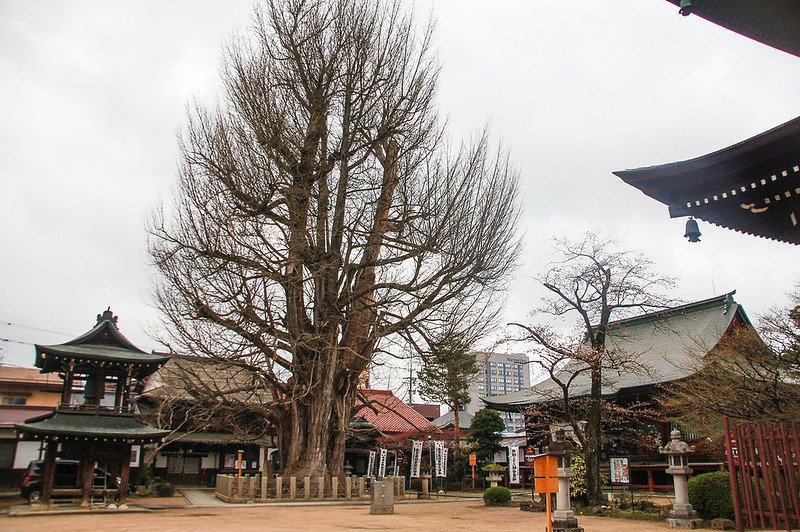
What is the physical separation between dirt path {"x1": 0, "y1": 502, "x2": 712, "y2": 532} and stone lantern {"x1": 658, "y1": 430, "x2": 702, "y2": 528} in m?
0.39

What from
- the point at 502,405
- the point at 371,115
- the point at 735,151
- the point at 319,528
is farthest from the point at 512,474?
the point at 735,151

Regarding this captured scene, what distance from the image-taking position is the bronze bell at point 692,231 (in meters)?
5.50

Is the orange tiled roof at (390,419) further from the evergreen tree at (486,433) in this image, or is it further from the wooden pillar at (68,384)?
the wooden pillar at (68,384)

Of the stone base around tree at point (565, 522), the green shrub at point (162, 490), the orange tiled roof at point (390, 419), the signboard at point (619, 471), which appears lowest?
the green shrub at point (162, 490)

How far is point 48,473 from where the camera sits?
1556cm

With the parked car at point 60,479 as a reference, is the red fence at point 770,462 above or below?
above

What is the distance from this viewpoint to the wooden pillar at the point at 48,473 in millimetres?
15195

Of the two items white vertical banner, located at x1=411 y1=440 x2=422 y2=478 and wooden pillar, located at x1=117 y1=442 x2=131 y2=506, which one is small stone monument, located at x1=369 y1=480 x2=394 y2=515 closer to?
white vertical banner, located at x1=411 y1=440 x2=422 y2=478

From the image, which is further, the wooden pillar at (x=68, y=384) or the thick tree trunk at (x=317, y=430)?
the thick tree trunk at (x=317, y=430)

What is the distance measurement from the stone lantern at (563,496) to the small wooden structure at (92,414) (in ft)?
39.1

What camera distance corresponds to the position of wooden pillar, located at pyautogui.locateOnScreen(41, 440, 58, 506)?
49.9 feet

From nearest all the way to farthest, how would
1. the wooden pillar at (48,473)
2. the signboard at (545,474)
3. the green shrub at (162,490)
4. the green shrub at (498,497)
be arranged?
the signboard at (545,474) < the wooden pillar at (48,473) < the green shrub at (498,497) < the green shrub at (162,490)

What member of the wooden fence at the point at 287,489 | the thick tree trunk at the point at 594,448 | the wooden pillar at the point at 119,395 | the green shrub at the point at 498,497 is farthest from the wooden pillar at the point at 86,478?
the thick tree trunk at the point at 594,448

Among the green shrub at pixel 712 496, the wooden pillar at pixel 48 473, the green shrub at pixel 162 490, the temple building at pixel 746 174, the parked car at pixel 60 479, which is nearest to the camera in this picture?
the temple building at pixel 746 174
